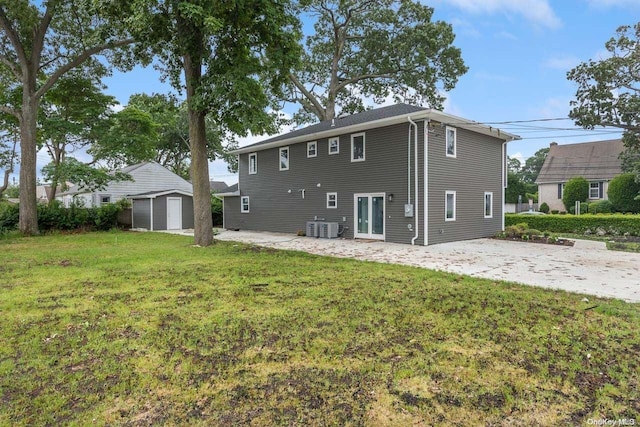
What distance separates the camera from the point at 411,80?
74.4 ft

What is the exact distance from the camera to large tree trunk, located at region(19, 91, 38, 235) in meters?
15.5

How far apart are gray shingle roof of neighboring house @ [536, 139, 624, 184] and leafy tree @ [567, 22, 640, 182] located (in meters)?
6.40

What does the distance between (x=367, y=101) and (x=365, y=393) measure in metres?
25.4

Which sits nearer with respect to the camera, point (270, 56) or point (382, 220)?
point (270, 56)

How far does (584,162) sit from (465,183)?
67.2ft

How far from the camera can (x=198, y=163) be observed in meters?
11.6

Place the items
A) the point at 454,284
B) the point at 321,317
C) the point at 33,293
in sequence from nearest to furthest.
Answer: the point at 321,317 < the point at 33,293 < the point at 454,284

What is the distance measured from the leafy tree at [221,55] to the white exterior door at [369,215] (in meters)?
4.68

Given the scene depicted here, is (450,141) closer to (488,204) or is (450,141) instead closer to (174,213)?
(488,204)

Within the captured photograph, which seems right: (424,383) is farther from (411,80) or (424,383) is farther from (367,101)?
(367,101)

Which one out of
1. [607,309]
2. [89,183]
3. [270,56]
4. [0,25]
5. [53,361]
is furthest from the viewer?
[89,183]

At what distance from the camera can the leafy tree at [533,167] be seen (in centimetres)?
5559

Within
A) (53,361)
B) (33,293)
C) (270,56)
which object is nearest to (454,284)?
(53,361)

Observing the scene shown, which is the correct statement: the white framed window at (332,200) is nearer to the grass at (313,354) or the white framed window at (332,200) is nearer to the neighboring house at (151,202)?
the grass at (313,354)
